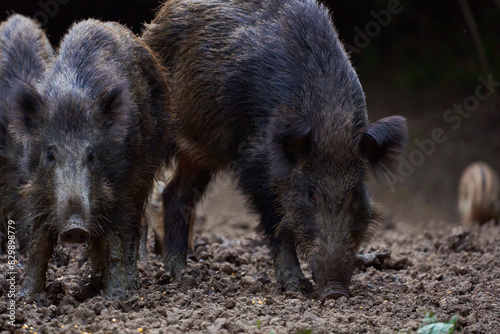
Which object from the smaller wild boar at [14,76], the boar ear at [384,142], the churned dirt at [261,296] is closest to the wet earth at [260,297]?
the churned dirt at [261,296]

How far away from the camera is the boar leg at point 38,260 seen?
483cm

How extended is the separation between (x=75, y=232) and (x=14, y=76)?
3103 millimetres

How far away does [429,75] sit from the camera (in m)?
13.2

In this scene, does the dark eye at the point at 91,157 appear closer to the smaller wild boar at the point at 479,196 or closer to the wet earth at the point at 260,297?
the wet earth at the point at 260,297

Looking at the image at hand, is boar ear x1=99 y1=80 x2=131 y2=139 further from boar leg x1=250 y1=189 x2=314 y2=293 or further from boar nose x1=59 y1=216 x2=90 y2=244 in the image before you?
boar leg x1=250 y1=189 x2=314 y2=293

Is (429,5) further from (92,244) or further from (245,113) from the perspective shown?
(92,244)

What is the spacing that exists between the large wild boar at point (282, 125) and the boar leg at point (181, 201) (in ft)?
0.05

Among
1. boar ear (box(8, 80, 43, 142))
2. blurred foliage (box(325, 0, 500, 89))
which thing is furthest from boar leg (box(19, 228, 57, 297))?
blurred foliage (box(325, 0, 500, 89))

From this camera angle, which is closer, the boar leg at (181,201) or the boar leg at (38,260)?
the boar leg at (38,260)

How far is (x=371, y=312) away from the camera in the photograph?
4707 mm

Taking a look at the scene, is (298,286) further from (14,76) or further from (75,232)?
(14,76)

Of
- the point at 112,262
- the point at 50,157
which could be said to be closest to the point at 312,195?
the point at 112,262

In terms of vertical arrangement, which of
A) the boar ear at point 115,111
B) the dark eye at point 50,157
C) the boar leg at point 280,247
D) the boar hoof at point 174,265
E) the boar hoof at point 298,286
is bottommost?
the boar hoof at point 174,265

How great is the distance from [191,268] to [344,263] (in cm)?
164
